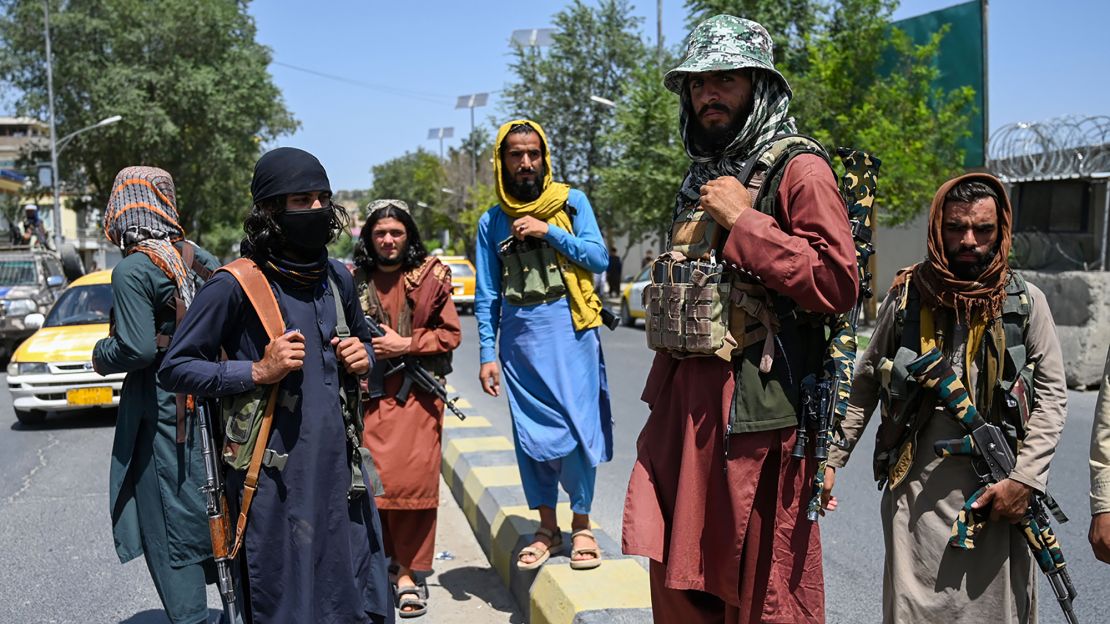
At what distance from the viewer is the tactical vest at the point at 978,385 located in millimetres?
3068

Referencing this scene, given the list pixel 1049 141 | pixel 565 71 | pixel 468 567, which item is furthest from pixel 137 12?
pixel 468 567

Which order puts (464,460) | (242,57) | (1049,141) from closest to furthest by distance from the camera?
(464,460) → (1049,141) → (242,57)

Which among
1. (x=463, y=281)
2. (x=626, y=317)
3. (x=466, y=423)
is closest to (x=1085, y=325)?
(x=466, y=423)

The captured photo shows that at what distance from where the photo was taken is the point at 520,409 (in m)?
4.66

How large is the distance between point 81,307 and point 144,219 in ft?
26.8

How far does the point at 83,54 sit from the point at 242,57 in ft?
17.1

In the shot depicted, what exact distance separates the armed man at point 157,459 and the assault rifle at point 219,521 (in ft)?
2.15

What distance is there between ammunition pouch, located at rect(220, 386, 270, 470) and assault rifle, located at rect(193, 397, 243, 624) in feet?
0.37

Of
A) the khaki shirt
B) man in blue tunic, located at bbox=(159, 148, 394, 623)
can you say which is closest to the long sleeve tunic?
man in blue tunic, located at bbox=(159, 148, 394, 623)

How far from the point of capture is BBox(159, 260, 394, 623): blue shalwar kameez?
2979 millimetres

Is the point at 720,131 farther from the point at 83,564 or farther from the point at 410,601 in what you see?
the point at 83,564

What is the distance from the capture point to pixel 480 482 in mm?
6250

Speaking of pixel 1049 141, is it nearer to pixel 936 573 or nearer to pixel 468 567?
pixel 468 567

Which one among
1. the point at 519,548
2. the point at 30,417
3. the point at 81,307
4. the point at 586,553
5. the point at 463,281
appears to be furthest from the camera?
the point at 463,281
